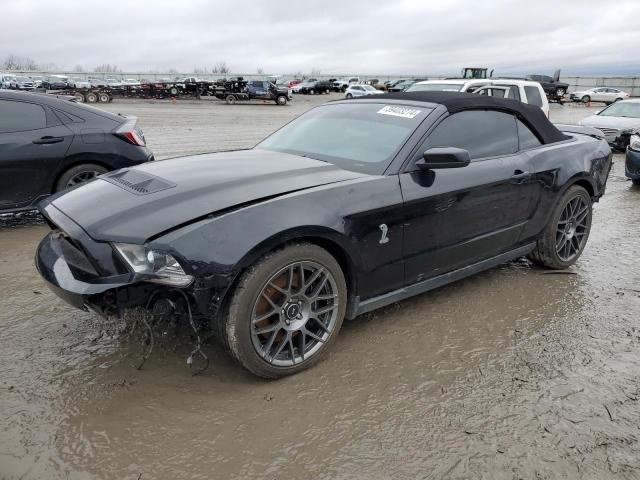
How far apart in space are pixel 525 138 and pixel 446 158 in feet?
4.62

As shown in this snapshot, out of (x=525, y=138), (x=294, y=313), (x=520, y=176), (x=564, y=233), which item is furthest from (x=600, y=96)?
(x=294, y=313)

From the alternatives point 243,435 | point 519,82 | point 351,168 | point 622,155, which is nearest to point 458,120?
point 351,168

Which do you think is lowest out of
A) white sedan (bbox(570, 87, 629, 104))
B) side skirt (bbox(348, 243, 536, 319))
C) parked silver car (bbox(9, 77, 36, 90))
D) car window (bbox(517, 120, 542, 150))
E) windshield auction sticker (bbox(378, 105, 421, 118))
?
white sedan (bbox(570, 87, 629, 104))

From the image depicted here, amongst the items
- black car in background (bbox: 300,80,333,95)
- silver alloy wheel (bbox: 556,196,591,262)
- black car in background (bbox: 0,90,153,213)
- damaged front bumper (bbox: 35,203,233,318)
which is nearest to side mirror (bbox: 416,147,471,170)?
damaged front bumper (bbox: 35,203,233,318)

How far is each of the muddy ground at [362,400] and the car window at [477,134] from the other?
1.15m

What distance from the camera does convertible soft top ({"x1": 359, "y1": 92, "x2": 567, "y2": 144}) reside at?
370cm

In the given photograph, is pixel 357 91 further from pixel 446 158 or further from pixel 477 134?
pixel 446 158

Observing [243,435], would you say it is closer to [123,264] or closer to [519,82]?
[123,264]

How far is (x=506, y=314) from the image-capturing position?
3.71 m

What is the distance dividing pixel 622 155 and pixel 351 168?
11.7 metres

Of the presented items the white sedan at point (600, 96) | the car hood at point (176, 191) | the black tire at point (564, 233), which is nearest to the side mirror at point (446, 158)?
the car hood at point (176, 191)

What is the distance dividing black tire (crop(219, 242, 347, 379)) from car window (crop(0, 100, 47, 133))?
4.19 metres

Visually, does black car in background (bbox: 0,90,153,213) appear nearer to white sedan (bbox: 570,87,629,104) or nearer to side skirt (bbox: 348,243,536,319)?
side skirt (bbox: 348,243,536,319)

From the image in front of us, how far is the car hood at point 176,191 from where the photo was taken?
2594 millimetres
